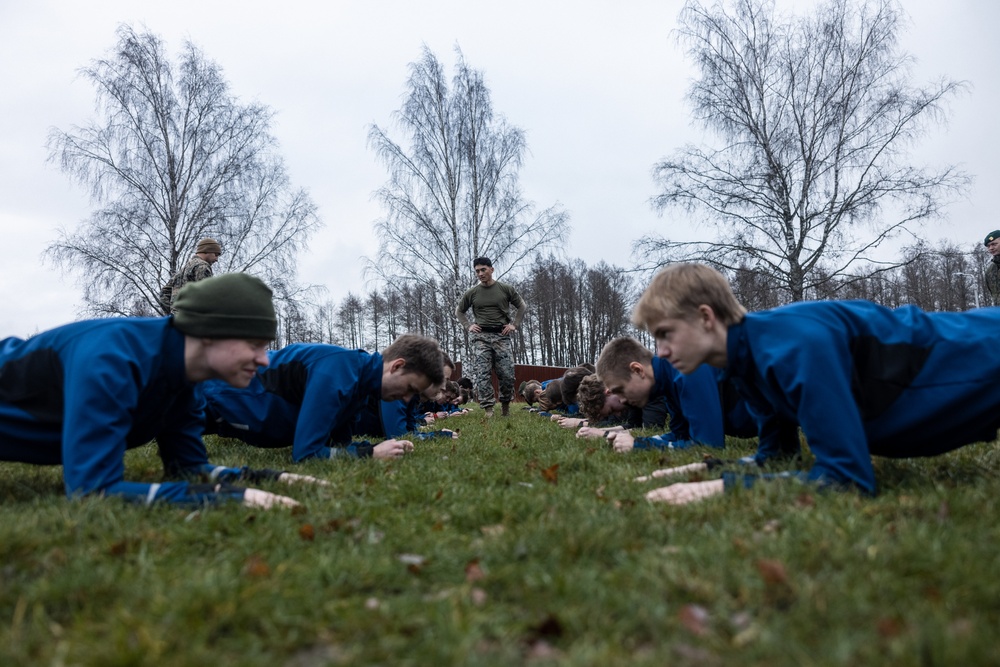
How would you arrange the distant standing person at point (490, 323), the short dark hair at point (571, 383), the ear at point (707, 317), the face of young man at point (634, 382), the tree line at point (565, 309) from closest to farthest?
the ear at point (707, 317) < the face of young man at point (634, 382) < the short dark hair at point (571, 383) < the distant standing person at point (490, 323) < the tree line at point (565, 309)

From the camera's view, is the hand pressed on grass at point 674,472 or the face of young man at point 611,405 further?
the face of young man at point 611,405

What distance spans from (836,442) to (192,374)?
3.09 meters

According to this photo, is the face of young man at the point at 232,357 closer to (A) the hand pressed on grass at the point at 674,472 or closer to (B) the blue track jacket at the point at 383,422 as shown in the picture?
(A) the hand pressed on grass at the point at 674,472

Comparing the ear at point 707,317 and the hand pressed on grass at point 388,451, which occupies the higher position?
the ear at point 707,317

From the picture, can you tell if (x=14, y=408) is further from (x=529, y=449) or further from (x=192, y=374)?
(x=529, y=449)

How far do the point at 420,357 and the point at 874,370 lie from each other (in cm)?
315

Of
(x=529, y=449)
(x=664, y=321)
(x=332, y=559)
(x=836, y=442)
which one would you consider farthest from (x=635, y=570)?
(x=529, y=449)

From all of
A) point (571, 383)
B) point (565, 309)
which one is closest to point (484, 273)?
point (571, 383)

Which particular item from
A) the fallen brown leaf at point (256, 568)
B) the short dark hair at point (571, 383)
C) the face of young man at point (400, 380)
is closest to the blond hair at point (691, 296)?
the fallen brown leaf at point (256, 568)

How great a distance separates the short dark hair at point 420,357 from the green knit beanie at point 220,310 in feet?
5.89

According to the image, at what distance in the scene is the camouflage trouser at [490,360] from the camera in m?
11.4

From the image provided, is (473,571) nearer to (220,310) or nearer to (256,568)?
(256,568)

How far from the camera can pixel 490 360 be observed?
11.6m

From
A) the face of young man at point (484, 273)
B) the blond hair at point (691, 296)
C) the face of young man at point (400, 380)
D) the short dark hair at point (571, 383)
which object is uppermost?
the face of young man at point (484, 273)
